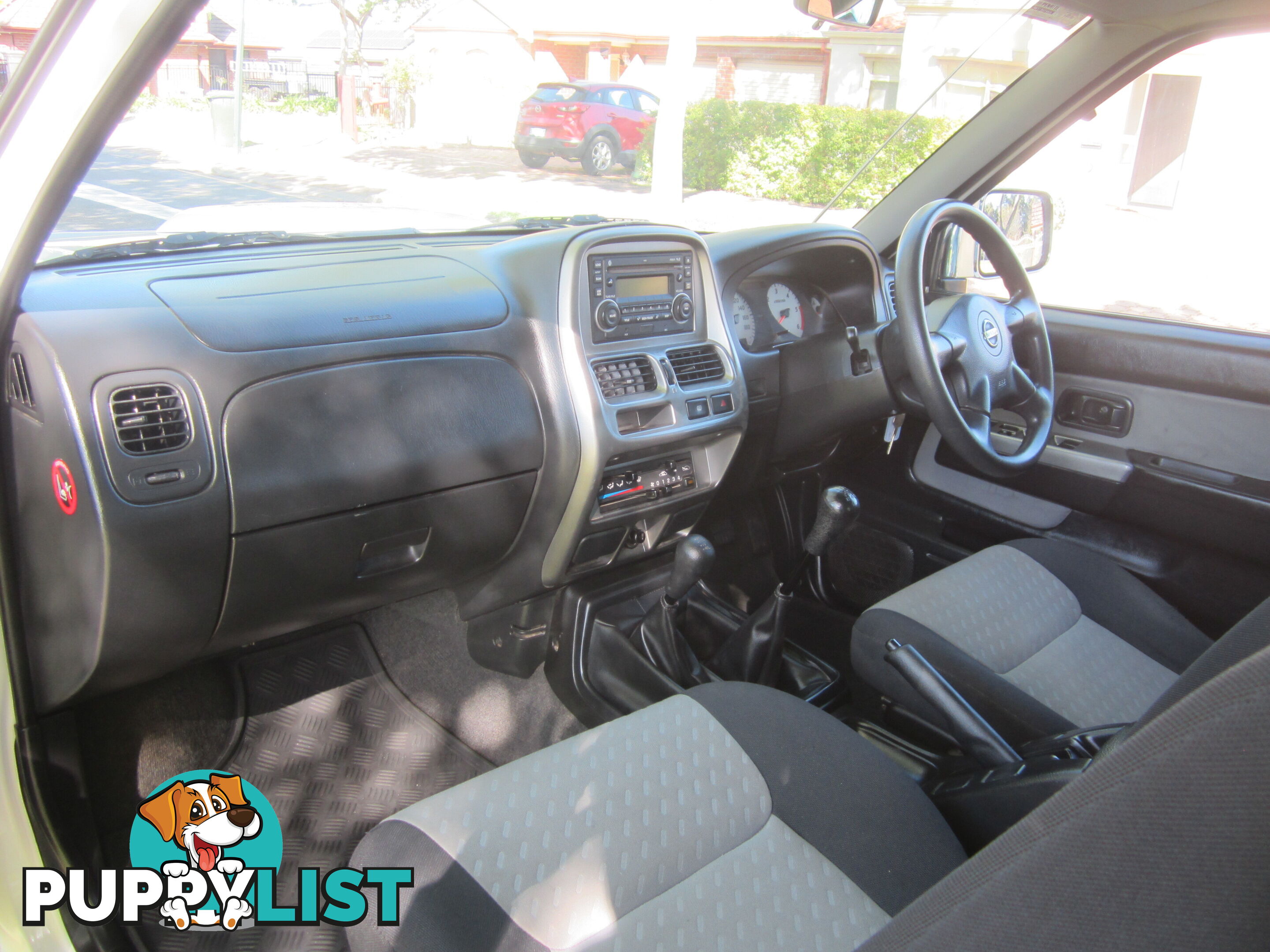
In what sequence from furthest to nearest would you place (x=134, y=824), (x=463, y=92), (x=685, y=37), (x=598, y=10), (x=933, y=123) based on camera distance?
(x=598, y=10) → (x=685, y=37) → (x=463, y=92) → (x=933, y=123) → (x=134, y=824)

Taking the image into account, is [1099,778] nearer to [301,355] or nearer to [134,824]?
[301,355]

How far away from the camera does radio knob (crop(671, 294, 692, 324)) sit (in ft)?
6.88

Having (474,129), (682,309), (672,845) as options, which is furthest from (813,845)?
(474,129)

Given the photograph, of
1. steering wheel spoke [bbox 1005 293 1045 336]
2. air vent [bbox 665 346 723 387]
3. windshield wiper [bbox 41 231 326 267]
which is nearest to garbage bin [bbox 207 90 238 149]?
windshield wiper [bbox 41 231 326 267]

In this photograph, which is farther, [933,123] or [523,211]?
[933,123]

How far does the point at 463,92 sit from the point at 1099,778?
356cm

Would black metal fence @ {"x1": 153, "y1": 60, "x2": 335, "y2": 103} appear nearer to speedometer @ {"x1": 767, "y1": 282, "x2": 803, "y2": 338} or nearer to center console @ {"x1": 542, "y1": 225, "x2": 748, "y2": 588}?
center console @ {"x1": 542, "y1": 225, "x2": 748, "y2": 588}

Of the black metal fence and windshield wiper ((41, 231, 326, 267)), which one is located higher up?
the black metal fence

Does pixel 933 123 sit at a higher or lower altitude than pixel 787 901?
higher

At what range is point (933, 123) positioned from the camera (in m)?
2.71

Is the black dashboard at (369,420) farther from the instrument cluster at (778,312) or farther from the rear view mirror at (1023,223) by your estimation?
the rear view mirror at (1023,223)

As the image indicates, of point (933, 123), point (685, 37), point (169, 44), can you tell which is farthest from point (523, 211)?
point (685, 37)

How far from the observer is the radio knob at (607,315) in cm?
193

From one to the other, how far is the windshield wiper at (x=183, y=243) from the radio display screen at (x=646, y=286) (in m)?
0.69
